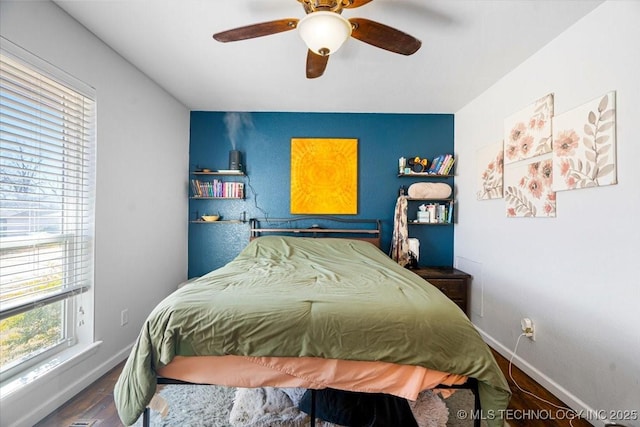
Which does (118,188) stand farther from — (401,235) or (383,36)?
(401,235)

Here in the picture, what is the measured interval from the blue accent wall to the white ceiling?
256mm

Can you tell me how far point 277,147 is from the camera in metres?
3.28

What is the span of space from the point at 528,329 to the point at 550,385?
360 mm

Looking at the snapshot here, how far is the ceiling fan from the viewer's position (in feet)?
4.29

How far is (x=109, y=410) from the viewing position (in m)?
1.61

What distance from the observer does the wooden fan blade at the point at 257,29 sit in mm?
1433

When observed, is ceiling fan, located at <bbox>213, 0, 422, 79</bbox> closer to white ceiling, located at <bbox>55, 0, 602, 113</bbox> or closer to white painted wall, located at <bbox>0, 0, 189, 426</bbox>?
white ceiling, located at <bbox>55, 0, 602, 113</bbox>

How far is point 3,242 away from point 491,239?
357 cm

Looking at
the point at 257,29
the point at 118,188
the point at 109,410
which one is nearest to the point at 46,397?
the point at 109,410

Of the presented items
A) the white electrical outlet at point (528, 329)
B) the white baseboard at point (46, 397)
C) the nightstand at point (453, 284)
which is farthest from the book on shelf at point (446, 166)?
the white baseboard at point (46, 397)

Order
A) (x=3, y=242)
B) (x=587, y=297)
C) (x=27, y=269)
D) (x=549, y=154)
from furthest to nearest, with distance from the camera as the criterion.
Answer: (x=549, y=154) → (x=587, y=297) → (x=27, y=269) → (x=3, y=242)

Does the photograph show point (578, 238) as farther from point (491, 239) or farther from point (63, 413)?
point (63, 413)

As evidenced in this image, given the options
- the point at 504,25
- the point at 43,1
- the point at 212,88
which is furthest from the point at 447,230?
the point at 43,1

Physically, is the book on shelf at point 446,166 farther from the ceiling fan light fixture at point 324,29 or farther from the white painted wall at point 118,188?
the white painted wall at point 118,188
